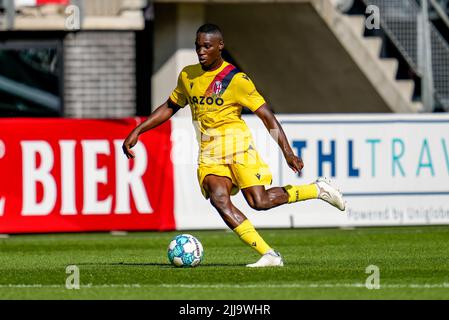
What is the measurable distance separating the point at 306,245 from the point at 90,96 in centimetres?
997

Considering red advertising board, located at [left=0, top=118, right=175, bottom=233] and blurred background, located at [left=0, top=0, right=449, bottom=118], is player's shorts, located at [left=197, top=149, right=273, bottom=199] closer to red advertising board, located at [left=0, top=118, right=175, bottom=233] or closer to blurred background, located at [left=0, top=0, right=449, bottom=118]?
red advertising board, located at [left=0, top=118, right=175, bottom=233]

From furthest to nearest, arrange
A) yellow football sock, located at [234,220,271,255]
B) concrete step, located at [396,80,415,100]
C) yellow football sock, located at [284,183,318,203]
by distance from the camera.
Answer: concrete step, located at [396,80,415,100] < yellow football sock, located at [284,183,318,203] < yellow football sock, located at [234,220,271,255]

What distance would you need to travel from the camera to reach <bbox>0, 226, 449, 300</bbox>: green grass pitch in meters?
11.0

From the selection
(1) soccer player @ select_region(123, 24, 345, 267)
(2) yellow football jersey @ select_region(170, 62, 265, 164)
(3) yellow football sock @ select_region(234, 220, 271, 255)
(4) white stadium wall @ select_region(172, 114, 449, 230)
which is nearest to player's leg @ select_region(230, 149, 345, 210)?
(1) soccer player @ select_region(123, 24, 345, 267)

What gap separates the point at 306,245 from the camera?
663 inches

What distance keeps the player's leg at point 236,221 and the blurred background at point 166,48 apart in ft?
40.6

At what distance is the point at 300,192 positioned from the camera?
13.4 meters

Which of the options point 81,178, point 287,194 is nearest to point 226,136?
point 287,194

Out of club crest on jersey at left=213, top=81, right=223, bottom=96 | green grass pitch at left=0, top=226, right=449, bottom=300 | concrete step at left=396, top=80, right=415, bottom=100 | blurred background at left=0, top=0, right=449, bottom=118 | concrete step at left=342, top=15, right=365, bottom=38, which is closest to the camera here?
green grass pitch at left=0, top=226, right=449, bottom=300

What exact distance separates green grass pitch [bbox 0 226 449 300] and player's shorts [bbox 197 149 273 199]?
31.3 inches

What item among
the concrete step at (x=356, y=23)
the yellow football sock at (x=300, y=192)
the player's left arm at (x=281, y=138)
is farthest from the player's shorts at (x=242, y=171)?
the concrete step at (x=356, y=23)

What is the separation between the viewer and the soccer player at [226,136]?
1290 centimetres

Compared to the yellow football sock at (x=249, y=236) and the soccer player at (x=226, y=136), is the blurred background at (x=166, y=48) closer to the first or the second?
the soccer player at (x=226, y=136)

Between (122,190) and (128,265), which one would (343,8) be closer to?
(122,190)
